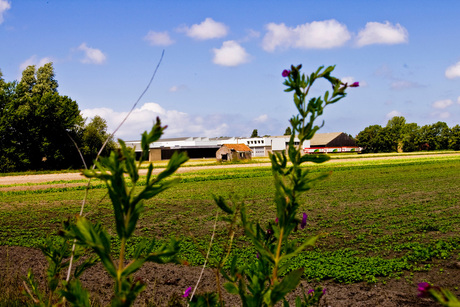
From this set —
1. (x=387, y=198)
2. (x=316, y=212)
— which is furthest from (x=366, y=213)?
(x=387, y=198)

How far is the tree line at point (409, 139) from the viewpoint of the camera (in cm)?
10788

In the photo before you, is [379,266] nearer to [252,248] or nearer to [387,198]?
[252,248]

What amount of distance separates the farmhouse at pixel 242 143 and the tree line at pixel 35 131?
441 inches

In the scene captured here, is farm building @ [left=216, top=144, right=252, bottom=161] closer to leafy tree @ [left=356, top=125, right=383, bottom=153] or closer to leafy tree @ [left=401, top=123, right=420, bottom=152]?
leafy tree @ [left=356, top=125, right=383, bottom=153]

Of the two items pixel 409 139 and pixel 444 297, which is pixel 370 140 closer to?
pixel 409 139

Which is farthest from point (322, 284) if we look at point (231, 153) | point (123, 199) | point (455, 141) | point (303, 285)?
point (455, 141)

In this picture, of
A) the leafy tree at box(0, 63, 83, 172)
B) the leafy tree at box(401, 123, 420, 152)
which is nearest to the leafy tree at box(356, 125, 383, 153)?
the leafy tree at box(401, 123, 420, 152)

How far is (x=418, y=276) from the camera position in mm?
6395

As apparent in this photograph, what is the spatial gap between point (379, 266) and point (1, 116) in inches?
1855

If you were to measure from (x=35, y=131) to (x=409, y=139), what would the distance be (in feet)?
311

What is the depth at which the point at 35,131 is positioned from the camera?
4544 centimetres

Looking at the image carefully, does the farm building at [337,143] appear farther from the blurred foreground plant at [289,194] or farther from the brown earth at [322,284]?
the blurred foreground plant at [289,194]

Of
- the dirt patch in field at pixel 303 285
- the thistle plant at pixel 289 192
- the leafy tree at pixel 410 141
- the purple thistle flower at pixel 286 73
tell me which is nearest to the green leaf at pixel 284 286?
the thistle plant at pixel 289 192

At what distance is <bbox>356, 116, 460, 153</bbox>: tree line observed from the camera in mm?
107875
